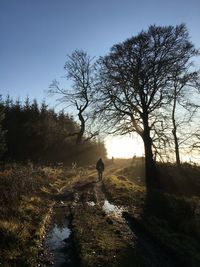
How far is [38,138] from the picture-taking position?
158ft

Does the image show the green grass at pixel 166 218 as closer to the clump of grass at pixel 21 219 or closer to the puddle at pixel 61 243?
the puddle at pixel 61 243

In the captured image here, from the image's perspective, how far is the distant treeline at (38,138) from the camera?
46.3m

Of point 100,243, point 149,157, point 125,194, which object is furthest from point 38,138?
point 100,243

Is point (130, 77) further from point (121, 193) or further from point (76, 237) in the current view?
point (76, 237)

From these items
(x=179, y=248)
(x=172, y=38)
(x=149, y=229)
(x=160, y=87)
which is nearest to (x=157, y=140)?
(x=160, y=87)

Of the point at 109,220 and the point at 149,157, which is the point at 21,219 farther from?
the point at 149,157

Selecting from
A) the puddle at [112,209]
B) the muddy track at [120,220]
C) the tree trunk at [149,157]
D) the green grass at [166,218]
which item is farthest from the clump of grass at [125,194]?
the tree trunk at [149,157]

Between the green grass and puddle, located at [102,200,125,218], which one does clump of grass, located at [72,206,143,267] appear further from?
the green grass

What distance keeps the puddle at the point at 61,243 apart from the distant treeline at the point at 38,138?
29.3 m

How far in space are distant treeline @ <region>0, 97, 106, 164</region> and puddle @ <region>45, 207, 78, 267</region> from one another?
96.0 feet

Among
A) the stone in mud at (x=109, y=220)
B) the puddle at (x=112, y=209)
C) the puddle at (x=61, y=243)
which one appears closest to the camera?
the puddle at (x=61, y=243)

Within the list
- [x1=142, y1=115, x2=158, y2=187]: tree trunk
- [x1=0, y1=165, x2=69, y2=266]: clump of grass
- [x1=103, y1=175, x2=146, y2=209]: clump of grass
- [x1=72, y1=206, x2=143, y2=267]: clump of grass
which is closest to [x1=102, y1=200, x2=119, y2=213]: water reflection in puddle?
[x1=103, y1=175, x2=146, y2=209]: clump of grass

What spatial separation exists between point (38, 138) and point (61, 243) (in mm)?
37063

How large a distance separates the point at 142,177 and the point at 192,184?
15.2 ft
